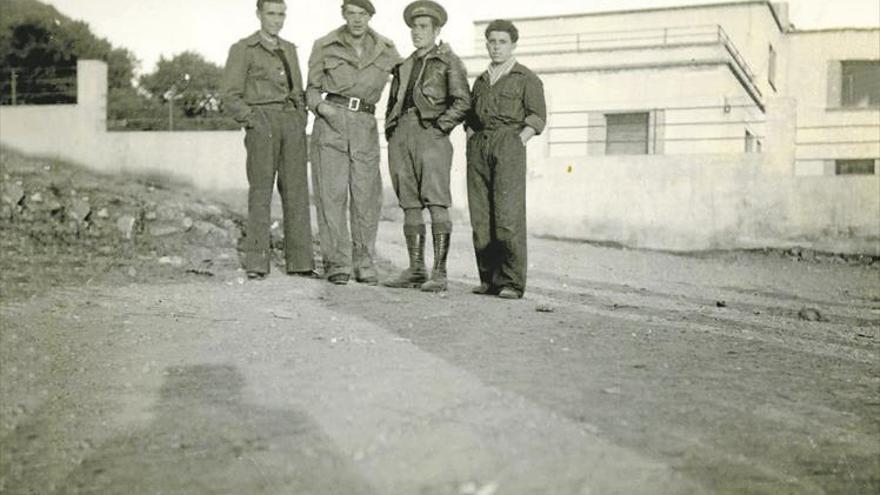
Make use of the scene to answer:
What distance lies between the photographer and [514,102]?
6.21m

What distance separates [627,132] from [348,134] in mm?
13686

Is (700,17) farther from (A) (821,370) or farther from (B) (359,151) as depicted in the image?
(A) (821,370)

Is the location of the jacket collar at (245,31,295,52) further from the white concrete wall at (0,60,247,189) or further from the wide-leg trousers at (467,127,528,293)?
the white concrete wall at (0,60,247,189)

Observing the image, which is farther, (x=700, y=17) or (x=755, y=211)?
(x=700, y=17)

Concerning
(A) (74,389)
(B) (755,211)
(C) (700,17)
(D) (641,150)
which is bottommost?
(A) (74,389)

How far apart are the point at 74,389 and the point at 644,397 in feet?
7.82

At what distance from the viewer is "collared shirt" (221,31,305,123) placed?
22.4 ft

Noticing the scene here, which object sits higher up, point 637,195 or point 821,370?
point 637,195

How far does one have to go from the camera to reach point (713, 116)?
1800cm

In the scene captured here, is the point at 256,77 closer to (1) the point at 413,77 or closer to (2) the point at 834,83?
(1) the point at 413,77

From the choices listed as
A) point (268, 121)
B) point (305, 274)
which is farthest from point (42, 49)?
point (305, 274)

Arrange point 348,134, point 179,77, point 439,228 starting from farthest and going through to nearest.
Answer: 1. point 179,77
2. point 348,134
3. point 439,228

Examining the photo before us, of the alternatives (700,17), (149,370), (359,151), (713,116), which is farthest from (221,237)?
(700,17)

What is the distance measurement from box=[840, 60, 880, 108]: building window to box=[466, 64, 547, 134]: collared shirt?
20.8m
